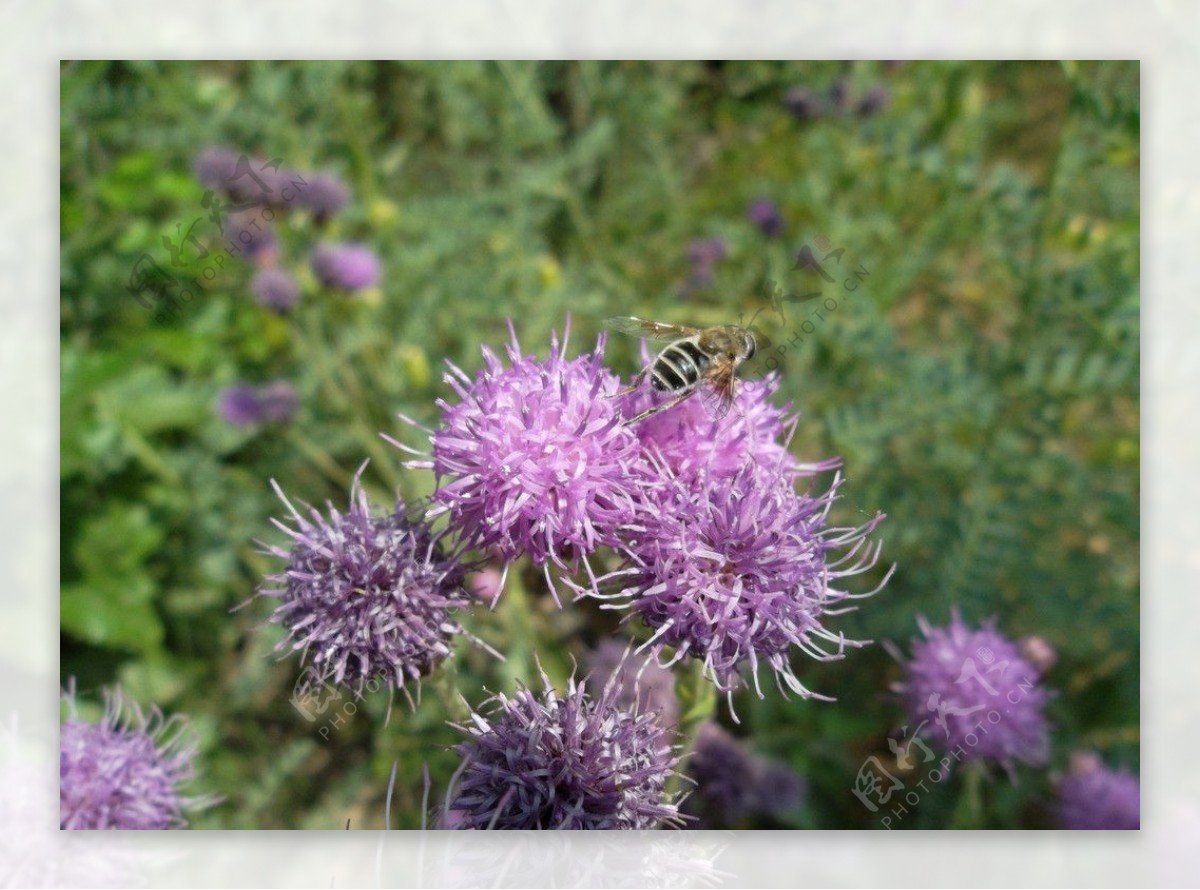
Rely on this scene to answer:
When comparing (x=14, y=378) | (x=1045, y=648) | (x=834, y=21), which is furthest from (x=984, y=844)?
(x=14, y=378)

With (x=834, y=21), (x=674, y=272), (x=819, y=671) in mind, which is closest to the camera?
(x=834, y=21)

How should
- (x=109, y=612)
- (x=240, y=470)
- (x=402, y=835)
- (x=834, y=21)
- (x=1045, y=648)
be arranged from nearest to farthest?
(x=402, y=835) < (x=834, y=21) < (x=1045, y=648) < (x=109, y=612) < (x=240, y=470)

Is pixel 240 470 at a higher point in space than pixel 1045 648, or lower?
higher

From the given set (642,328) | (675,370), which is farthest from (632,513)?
(642,328)

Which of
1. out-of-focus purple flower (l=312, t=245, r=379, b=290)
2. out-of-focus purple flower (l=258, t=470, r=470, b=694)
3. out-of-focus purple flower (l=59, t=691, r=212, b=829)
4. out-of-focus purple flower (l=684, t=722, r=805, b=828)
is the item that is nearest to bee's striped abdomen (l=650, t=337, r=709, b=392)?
out-of-focus purple flower (l=258, t=470, r=470, b=694)

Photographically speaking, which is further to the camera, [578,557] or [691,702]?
[691,702]

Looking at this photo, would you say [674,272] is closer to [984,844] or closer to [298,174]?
[298,174]

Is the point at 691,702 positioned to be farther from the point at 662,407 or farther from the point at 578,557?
the point at 662,407

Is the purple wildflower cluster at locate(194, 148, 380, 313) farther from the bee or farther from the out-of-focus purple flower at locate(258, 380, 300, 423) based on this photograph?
the bee
